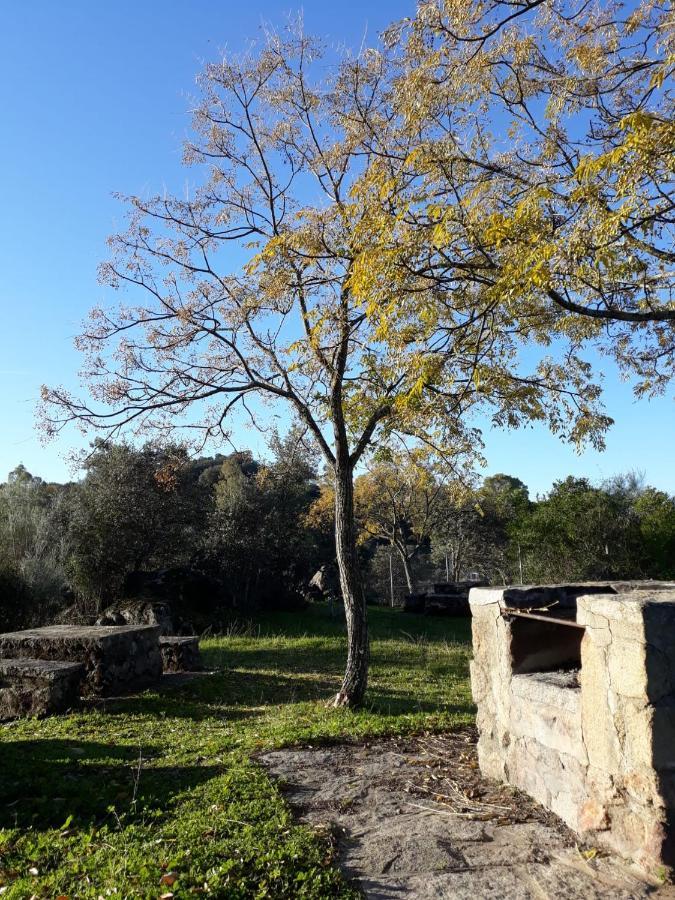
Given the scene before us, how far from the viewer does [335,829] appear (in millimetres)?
3951

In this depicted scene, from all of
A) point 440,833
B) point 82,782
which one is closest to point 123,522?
point 82,782

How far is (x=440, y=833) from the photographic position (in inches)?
150

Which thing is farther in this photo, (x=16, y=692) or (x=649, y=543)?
(x=649, y=543)

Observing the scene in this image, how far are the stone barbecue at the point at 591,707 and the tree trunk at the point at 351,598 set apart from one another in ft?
10.8

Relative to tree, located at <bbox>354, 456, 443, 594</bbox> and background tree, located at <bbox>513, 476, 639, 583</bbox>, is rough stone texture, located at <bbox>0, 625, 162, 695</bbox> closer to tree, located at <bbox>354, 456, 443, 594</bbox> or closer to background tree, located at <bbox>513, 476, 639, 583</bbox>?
tree, located at <bbox>354, 456, 443, 594</bbox>

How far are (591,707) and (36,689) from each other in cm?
686

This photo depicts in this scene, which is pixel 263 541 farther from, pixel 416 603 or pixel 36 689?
pixel 36 689

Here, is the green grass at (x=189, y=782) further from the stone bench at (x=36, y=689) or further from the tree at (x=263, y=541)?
the tree at (x=263, y=541)

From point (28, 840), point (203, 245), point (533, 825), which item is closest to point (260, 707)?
point (28, 840)

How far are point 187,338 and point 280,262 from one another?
171cm

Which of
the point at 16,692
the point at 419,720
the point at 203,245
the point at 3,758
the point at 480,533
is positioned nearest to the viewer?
the point at 3,758

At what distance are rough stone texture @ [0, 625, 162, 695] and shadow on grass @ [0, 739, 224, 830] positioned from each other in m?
2.51

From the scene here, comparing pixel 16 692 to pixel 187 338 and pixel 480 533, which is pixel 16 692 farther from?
pixel 480 533

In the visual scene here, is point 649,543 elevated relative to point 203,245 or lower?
lower
